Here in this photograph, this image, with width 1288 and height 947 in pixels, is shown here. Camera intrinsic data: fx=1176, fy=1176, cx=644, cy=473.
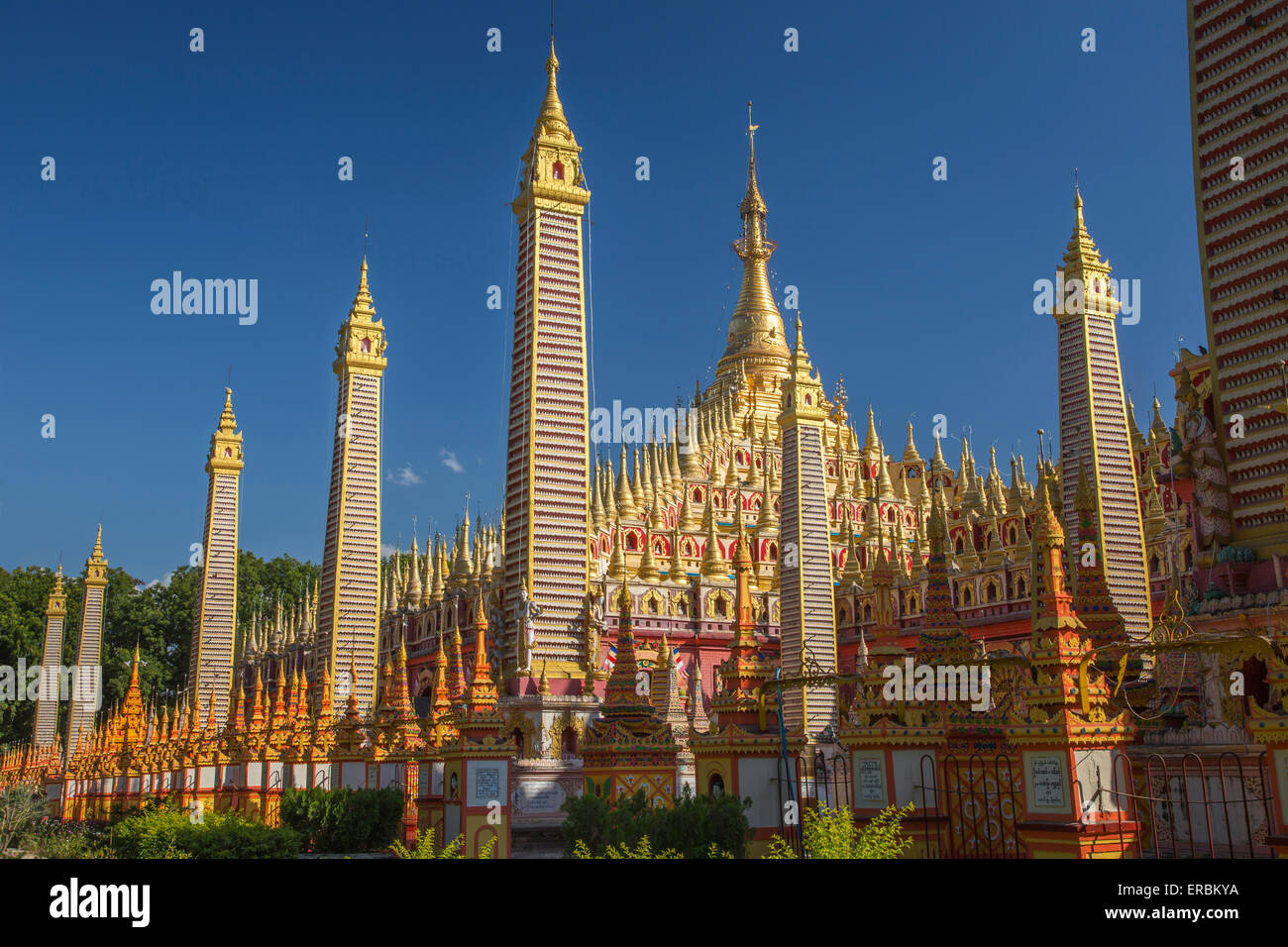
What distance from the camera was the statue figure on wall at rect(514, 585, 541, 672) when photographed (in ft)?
89.8

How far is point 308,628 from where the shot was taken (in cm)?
5397

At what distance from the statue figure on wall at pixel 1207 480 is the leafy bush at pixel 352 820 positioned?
15266 mm

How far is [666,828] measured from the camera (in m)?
14.0

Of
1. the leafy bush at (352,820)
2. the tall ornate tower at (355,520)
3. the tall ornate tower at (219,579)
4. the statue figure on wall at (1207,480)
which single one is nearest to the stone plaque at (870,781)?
the statue figure on wall at (1207,480)

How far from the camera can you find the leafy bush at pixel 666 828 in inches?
550

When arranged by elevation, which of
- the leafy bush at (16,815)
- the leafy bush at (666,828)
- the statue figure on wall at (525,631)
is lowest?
the leafy bush at (16,815)

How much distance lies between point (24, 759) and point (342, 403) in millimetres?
38095

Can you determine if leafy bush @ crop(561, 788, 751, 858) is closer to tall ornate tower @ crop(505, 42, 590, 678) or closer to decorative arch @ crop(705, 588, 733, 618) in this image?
tall ornate tower @ crop(505, 42, 590, 678)

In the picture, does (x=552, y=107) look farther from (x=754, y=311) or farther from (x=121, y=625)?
(x=121, y=625)

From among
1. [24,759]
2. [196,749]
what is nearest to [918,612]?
[196,749]

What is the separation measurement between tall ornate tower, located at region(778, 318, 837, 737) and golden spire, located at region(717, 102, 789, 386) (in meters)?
26.0

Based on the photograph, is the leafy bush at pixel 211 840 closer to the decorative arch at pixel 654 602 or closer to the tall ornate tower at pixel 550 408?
the tall ornate tower at pixel 550 408
